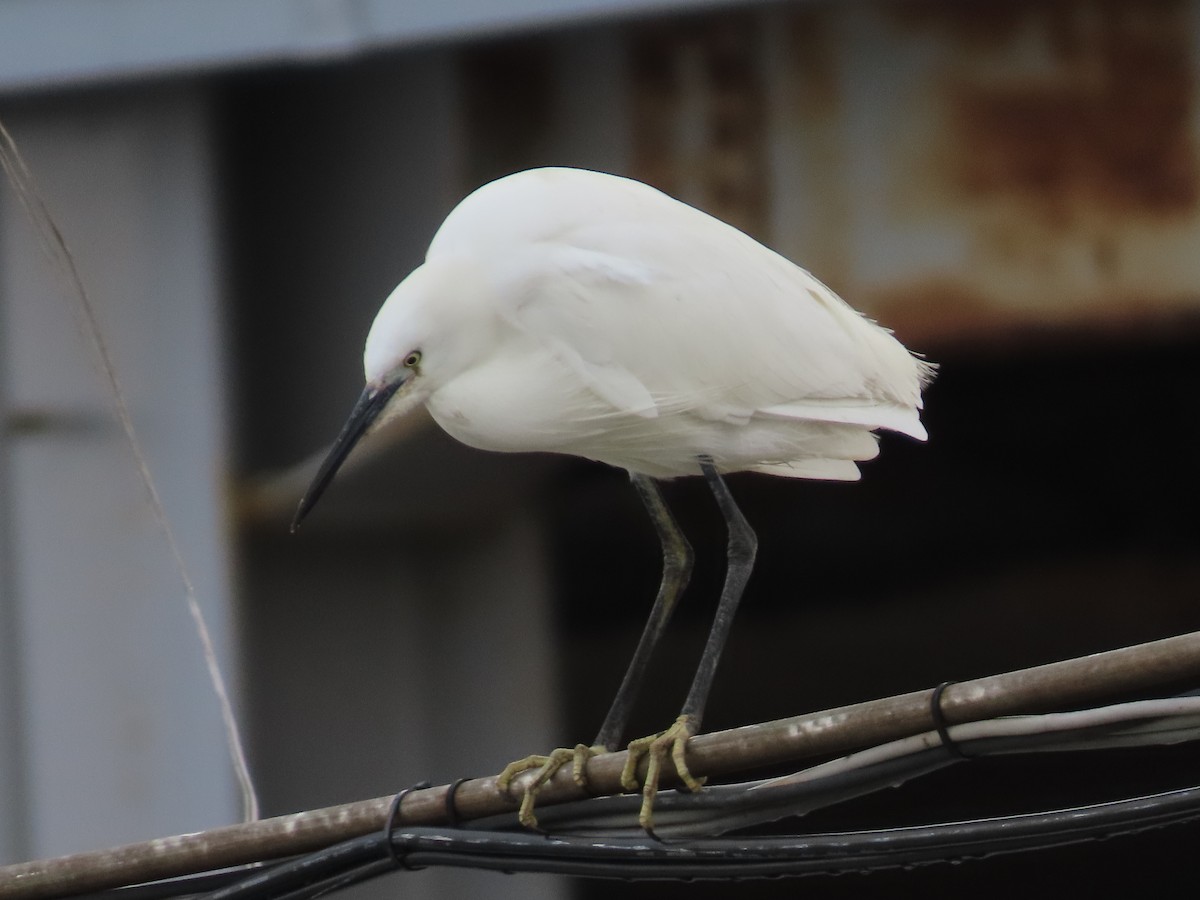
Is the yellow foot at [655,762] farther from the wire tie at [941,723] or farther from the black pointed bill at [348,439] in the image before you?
the black pointed bill at [348,439]

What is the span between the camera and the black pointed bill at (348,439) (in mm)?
1872

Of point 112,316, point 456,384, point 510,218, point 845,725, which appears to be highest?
point 112,316

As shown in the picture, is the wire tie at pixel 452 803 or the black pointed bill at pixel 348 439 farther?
the black pointed bill at pixel 348 439

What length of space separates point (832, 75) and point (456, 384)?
0.99 meters

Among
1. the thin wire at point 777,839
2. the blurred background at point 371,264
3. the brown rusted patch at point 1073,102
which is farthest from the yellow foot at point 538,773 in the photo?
the brown rusted patch at point 1073,102

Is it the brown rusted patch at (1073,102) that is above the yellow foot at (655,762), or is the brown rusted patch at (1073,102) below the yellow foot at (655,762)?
above

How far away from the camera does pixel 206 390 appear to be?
2725 millimetres

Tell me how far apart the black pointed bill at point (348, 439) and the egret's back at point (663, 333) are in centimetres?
10

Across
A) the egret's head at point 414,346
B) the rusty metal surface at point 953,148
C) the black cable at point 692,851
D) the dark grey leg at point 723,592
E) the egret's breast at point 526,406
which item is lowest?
the black cable at point 692,851

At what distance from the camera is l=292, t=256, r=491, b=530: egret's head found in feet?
6.18

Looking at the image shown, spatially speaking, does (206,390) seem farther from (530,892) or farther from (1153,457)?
(1153,457)

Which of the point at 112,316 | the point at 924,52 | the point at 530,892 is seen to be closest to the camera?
the point at 924,52

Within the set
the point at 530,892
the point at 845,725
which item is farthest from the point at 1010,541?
the point at 845,725

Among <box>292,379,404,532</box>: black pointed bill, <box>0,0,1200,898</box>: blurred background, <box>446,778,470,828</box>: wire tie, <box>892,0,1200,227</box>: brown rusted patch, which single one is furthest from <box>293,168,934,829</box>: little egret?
<box>892,0,1200,227</box>: brown rusted patch
